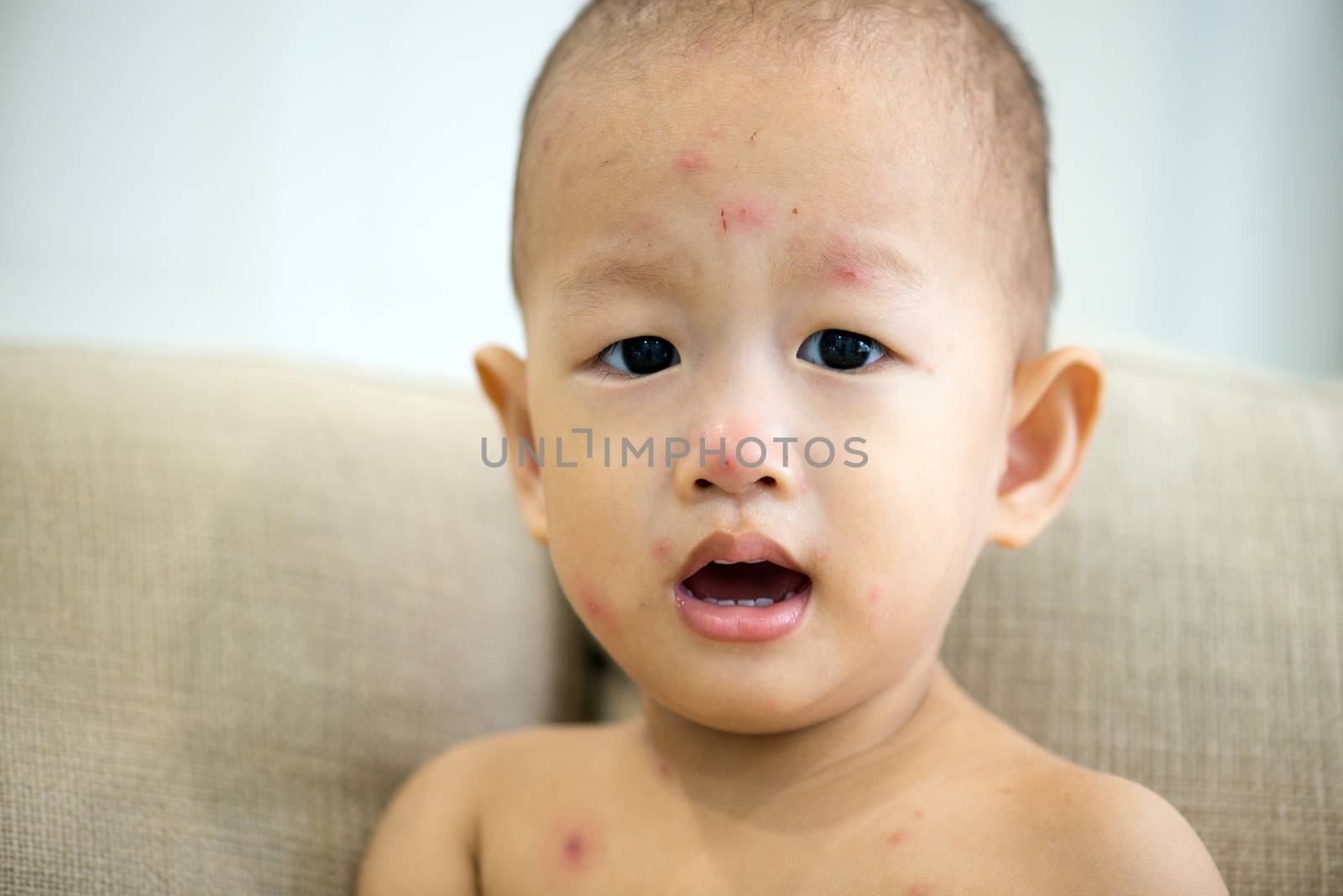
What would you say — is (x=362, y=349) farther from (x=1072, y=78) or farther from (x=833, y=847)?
(x=833, y=847)

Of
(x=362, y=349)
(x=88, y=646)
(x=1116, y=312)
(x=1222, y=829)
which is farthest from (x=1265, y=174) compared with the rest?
(x=88, y=646)

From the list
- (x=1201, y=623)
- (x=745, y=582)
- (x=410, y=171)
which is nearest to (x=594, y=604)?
(x=745, y=582)

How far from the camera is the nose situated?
639 millimetres

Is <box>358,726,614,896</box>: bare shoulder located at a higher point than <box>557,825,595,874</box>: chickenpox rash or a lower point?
lower

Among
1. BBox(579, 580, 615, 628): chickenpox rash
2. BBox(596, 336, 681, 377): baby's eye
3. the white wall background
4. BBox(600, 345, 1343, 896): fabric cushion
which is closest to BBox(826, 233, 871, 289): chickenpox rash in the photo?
BBox(596, 336, 681, 377): baby's eye

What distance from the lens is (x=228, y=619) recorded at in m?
0.91

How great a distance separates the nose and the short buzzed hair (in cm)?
20

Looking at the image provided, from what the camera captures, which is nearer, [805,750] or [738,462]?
[738,462]

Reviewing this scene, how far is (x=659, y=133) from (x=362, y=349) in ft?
5.40

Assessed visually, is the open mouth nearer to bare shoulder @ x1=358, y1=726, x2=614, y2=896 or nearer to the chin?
the chin

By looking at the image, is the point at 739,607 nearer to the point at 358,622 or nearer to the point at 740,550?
the point at 740,550

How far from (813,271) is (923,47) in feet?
0.55

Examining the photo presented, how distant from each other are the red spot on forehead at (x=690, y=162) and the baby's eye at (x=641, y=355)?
10 cm

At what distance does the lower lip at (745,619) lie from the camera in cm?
67
